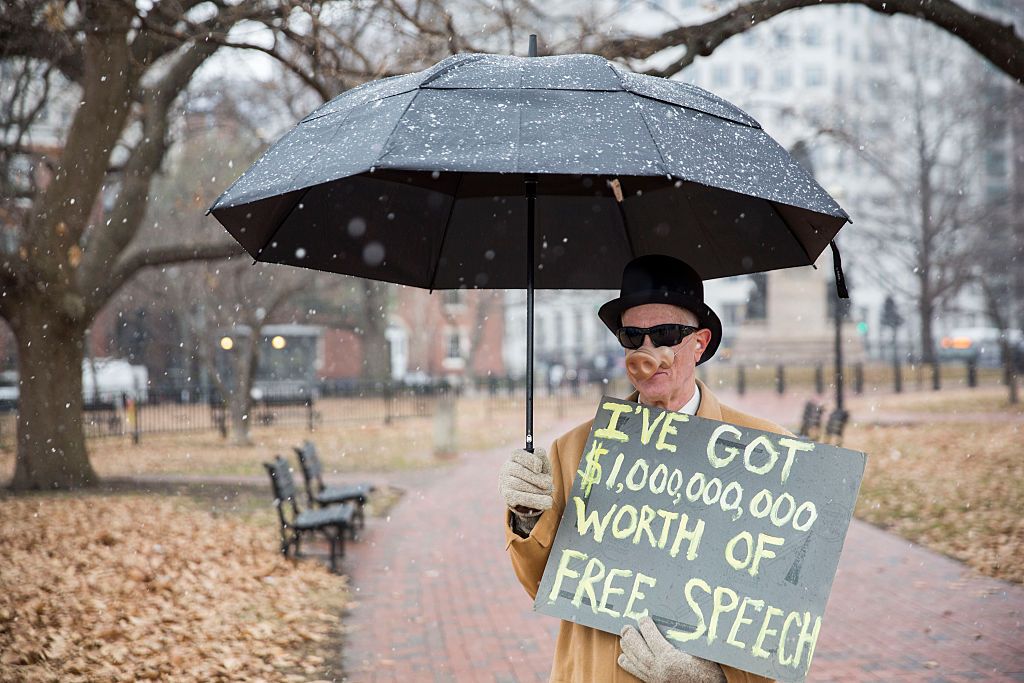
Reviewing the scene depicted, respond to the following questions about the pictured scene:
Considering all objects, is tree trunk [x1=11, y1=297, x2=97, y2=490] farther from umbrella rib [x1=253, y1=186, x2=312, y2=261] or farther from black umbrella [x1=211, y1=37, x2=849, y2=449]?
black umbrella [x1=211, y1=37, x2=849, y2=449]

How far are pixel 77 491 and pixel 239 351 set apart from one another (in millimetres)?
9375

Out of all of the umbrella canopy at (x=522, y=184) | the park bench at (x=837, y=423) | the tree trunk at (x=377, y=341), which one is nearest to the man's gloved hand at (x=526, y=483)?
the umbrella canopy at (x=522, y=184)

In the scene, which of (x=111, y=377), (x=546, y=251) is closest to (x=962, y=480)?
(x=546, y=251)

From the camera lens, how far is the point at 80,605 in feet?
23.3

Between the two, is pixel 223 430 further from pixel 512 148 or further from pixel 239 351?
pixel 512 148

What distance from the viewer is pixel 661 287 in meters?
2.87

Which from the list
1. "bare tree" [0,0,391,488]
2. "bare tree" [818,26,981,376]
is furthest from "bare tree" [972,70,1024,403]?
"bare tree" [0,0,391,488]

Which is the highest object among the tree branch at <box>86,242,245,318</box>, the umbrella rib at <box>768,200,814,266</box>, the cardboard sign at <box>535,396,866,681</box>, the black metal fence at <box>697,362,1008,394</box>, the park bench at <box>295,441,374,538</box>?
the tree branch at <box>86,242,245,318</box>

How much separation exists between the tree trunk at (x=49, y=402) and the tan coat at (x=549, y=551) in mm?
11008

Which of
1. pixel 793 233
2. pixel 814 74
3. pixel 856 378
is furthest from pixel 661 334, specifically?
pixel 814 74

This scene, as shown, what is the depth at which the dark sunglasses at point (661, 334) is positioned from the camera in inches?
113

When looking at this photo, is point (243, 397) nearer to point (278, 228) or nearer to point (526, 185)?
point (278, 228)

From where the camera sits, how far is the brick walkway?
20.2 feet

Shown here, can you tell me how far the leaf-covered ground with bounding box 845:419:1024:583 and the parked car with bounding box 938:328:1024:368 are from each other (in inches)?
779
